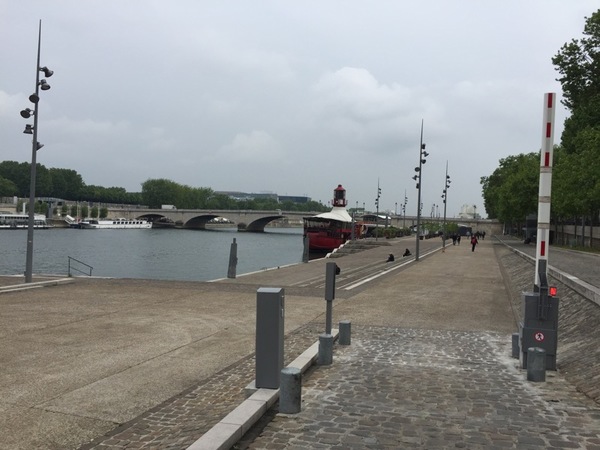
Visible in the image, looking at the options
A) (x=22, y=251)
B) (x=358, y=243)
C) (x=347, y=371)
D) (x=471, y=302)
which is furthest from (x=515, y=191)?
(x=347, y=371)

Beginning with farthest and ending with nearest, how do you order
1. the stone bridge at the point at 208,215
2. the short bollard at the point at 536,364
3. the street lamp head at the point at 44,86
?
1. the stone bridge at the point at 208,215
2. the street lamp head at the point at 44,86
3. the short bollard at the point at 536,364

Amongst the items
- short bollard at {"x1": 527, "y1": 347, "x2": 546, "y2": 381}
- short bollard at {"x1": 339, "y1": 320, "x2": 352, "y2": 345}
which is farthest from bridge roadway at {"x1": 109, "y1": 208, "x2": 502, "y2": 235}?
short bollard at {"x1": 527, "y1": 347, "x2": 546, "y2": 381}

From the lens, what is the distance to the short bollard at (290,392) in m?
5.47

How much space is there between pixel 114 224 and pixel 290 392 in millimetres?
125636

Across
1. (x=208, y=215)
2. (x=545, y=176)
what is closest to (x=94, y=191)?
(x=208, y=215)

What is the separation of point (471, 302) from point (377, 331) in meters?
5.34

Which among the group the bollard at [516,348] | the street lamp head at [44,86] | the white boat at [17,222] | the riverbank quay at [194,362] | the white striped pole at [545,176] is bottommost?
the white boat at [17,222]

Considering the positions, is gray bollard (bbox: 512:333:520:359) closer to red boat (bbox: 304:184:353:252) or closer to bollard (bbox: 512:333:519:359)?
bollard (bbox: 512:333:519:359)

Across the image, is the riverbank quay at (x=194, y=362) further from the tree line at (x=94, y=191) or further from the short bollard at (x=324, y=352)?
the tree line at (x=94, y=191)

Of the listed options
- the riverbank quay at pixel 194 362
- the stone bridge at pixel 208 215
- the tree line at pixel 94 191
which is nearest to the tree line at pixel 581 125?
the riverbank quay at pixel 194 362

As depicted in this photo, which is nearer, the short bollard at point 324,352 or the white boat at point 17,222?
the short bollard at point 324,352

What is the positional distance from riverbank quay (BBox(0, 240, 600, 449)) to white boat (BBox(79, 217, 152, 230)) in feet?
361

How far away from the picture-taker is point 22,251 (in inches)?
2084

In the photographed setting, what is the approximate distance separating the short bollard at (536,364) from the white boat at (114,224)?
12035cm
